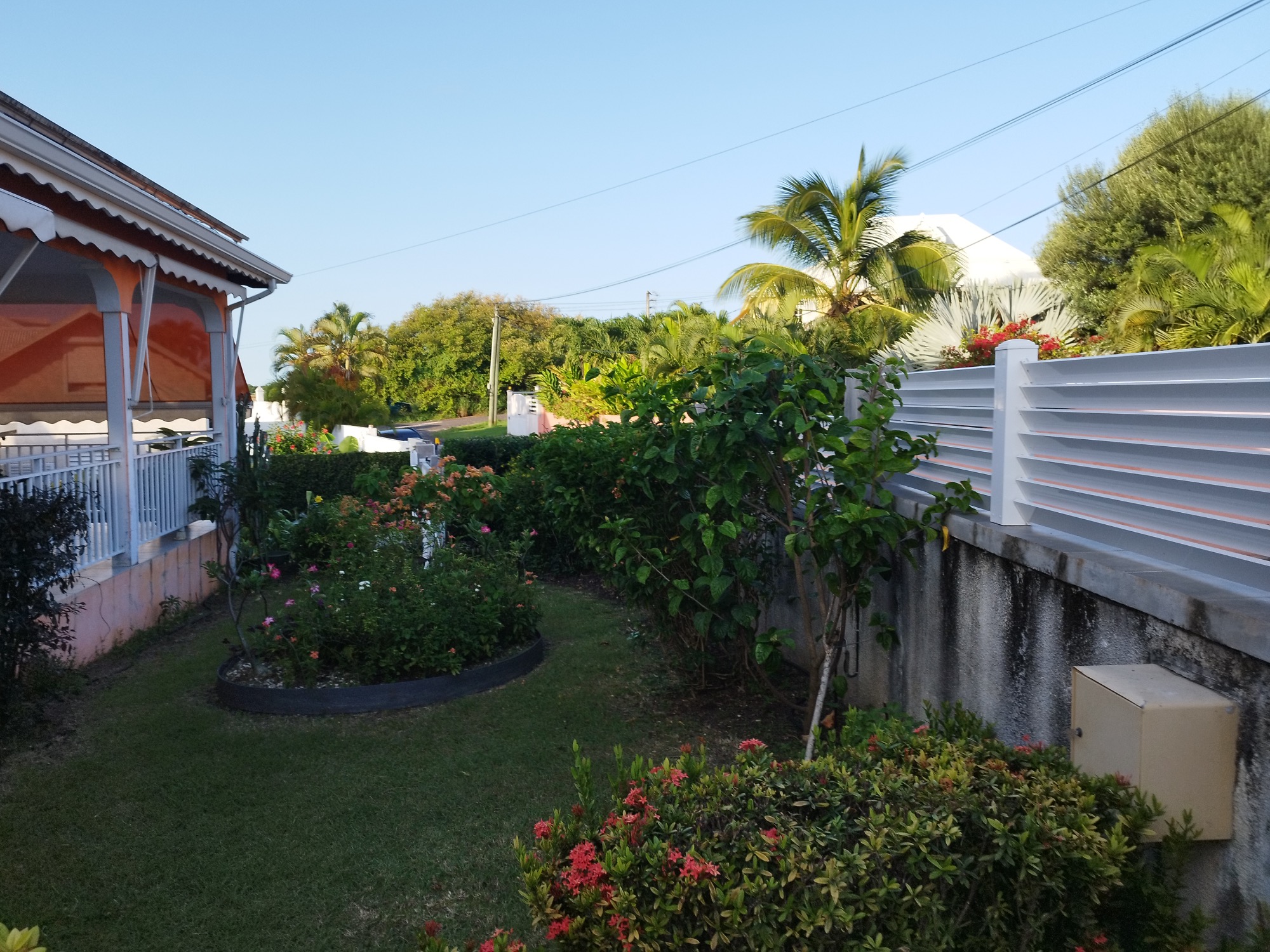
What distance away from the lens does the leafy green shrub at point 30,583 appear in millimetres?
4961

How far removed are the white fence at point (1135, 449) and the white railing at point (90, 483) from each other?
218 inches

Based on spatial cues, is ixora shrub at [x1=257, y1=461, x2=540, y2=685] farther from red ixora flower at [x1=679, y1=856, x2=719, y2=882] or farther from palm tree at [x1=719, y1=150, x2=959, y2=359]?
palm tree at [x1=719, y1=150, x2=959, y2=359]

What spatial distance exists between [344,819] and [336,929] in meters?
0.94

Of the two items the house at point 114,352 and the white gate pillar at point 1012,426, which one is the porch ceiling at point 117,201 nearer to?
the house at point 114,352

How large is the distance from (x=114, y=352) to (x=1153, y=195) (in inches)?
705

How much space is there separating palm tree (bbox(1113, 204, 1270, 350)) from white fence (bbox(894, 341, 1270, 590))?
8444mm

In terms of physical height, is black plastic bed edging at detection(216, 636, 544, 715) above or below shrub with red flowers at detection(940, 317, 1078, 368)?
below

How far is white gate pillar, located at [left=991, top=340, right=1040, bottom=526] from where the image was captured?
3.87 meters

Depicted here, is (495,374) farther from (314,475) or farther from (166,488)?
(166,488)

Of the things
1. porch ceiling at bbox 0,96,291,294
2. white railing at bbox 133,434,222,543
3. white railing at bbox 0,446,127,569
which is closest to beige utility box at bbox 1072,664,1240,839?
porch ceiling at bbox 0,96,291,294

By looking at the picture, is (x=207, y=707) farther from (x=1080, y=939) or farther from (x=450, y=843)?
(x=1080, y=939)

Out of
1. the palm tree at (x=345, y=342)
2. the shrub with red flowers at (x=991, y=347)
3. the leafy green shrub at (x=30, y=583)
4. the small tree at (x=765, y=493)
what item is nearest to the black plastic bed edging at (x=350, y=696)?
the leafy green shrub at (x=30, y=583)

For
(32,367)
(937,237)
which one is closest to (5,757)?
(32,367)

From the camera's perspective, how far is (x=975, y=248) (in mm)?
25297
